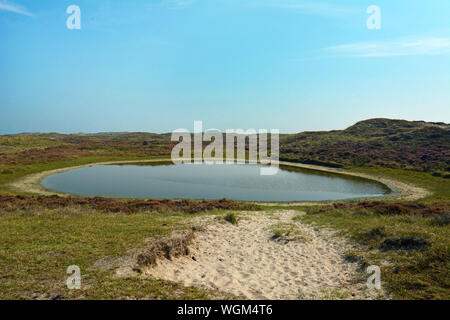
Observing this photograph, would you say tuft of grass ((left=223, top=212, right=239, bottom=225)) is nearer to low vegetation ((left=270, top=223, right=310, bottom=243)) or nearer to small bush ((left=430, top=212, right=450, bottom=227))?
low vegetation ((left=270, top=223, right=310, bottom=243))

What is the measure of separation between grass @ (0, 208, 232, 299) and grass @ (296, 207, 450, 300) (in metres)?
6.44

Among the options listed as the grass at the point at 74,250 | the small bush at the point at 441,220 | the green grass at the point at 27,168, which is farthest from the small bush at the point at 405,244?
the green grass at the point at 27,168

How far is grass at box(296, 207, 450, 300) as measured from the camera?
880cm

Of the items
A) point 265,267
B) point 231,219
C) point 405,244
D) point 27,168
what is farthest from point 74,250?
point 27,168

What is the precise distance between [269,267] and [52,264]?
898 centimetres

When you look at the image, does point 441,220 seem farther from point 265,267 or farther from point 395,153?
point 395,153

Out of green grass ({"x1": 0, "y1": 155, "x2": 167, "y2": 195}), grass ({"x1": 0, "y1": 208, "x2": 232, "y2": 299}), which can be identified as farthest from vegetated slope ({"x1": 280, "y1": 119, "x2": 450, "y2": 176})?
green grass ({"x1": 0, "y1": 155, "x2": 167, "y2": 195})

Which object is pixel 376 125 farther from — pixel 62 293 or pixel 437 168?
pixel 62 293

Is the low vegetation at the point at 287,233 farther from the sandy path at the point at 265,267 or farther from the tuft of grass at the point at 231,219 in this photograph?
the tuft of grass at the point at 231,219

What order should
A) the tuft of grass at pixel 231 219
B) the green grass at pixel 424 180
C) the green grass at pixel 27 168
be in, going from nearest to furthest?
→ the tuft of grass at pixel 231 219 → the green grass at pixel 424 180 → the green grass at pixel 27 168

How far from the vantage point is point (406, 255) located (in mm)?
11469

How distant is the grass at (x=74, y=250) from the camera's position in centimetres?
833

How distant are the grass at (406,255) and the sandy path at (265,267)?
98 cm

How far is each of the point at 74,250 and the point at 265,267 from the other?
867 centimetres
